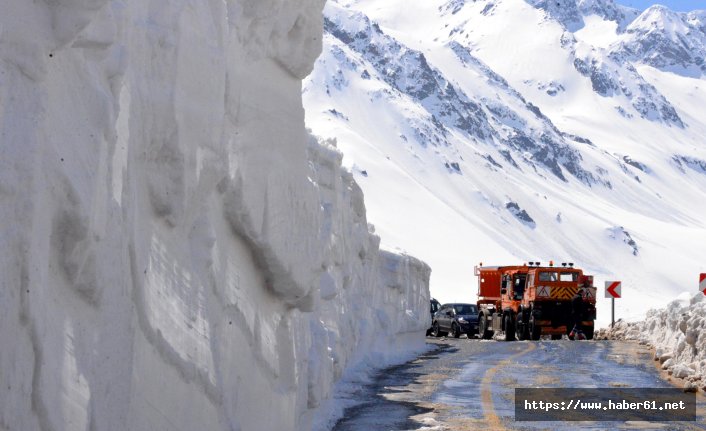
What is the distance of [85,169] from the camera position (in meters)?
5.66

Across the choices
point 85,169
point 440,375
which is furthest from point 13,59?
point 440,375

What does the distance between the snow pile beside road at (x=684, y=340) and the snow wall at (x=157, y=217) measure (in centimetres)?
952

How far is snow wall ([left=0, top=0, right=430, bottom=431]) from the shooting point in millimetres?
5145

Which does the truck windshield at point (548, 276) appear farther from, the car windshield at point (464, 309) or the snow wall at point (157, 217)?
the snow wall at point (157, 217)

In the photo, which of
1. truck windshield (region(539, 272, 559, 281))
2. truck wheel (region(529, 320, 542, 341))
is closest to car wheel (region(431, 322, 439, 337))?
truck wheel (region(529, 320, 542, 341))

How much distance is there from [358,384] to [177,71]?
38.4 feet

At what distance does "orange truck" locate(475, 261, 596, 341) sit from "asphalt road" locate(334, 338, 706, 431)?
617 cm

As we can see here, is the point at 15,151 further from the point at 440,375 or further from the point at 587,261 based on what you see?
the point at 587,261

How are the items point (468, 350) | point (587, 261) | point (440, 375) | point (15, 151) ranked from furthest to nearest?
point (587, 261)
point (468, 350)
point (440, 375)
point (15, 151)

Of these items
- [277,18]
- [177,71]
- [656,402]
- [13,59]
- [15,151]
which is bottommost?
[656,402]

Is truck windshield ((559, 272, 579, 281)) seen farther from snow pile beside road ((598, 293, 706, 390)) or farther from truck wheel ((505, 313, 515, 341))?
snow pile beside road ((598, 293, 706, 390))

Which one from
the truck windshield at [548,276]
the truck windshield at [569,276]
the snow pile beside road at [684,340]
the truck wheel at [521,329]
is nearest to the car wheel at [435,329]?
the truck wheel at [521,329]

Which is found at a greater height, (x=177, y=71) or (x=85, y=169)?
(x=177, y=71)

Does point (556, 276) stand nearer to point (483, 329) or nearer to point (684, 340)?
point (483, 329)
